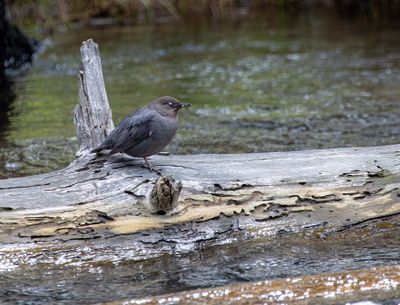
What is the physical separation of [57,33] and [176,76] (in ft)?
19.8

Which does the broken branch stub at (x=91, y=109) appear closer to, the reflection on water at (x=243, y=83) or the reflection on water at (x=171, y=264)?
the reflection on water at (x=171, y=264)

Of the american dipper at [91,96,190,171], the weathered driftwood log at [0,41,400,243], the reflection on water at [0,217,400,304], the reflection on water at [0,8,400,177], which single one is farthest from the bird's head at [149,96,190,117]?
the reflection on water at [0,8,400,177]

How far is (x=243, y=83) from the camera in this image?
10.5 m

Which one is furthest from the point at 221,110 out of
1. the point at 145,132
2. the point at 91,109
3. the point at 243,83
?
the point at 145,132

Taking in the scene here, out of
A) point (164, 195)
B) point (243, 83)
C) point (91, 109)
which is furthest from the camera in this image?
point (243, 83)

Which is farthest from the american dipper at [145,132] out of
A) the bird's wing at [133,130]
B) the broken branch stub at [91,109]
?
the broken branch stub at [91,109]

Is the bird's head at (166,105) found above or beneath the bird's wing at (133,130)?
above

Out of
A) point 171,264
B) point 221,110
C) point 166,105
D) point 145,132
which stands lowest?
point 221,110

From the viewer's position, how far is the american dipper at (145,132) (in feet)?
15.4

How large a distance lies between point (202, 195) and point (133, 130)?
26.0 inches

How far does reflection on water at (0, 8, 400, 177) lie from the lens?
7.91 m

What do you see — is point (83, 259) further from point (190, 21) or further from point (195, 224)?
point (190, 21)

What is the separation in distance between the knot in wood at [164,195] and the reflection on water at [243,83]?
9.23 feet

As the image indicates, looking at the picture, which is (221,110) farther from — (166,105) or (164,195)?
(164,195)
